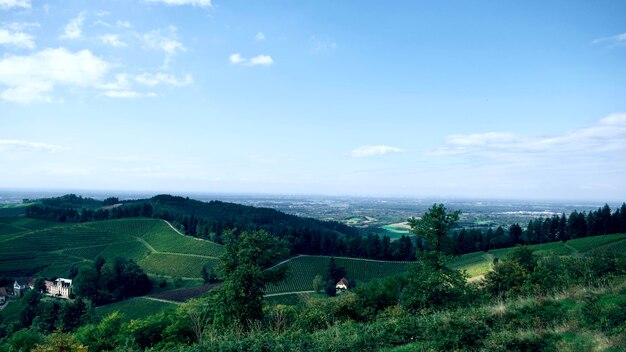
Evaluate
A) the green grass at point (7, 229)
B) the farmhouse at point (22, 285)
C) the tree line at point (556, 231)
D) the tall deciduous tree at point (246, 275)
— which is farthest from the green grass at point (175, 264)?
the tall deciduous tree at point (246, 275)

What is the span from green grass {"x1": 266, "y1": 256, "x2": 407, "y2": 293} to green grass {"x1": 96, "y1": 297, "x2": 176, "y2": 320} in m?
17.3

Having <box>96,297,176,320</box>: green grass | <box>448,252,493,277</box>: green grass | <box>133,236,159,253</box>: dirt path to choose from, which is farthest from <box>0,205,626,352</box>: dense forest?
A: <box>133,236,159,253</box>: dirt path

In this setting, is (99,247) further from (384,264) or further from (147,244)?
(384,264)

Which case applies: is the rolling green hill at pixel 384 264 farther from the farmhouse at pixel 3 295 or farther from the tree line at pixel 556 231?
the farmhouse at pixel 3 295

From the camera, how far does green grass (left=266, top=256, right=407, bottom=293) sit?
63.8m

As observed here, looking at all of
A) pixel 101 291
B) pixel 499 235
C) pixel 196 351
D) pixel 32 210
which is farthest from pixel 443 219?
pixel 32 210

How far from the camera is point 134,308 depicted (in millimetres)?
55781

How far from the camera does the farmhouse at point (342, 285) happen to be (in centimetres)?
6182

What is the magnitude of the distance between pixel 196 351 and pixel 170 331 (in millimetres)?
17872

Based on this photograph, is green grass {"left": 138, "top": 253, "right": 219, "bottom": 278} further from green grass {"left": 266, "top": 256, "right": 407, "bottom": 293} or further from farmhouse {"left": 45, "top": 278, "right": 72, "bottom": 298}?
green grass {"left": 266, "top": 256, "right": 407, "bottom": 293}

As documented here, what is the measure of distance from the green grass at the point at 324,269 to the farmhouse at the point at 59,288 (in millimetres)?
36535

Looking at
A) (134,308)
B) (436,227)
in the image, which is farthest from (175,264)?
(436,227)

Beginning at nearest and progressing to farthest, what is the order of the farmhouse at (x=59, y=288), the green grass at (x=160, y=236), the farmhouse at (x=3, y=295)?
the farmhouse at (x=3, y=295) → the farmhouse at (x=59, y=288) → the green grass at (x=160, y=236)

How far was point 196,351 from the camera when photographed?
10.4 meters
